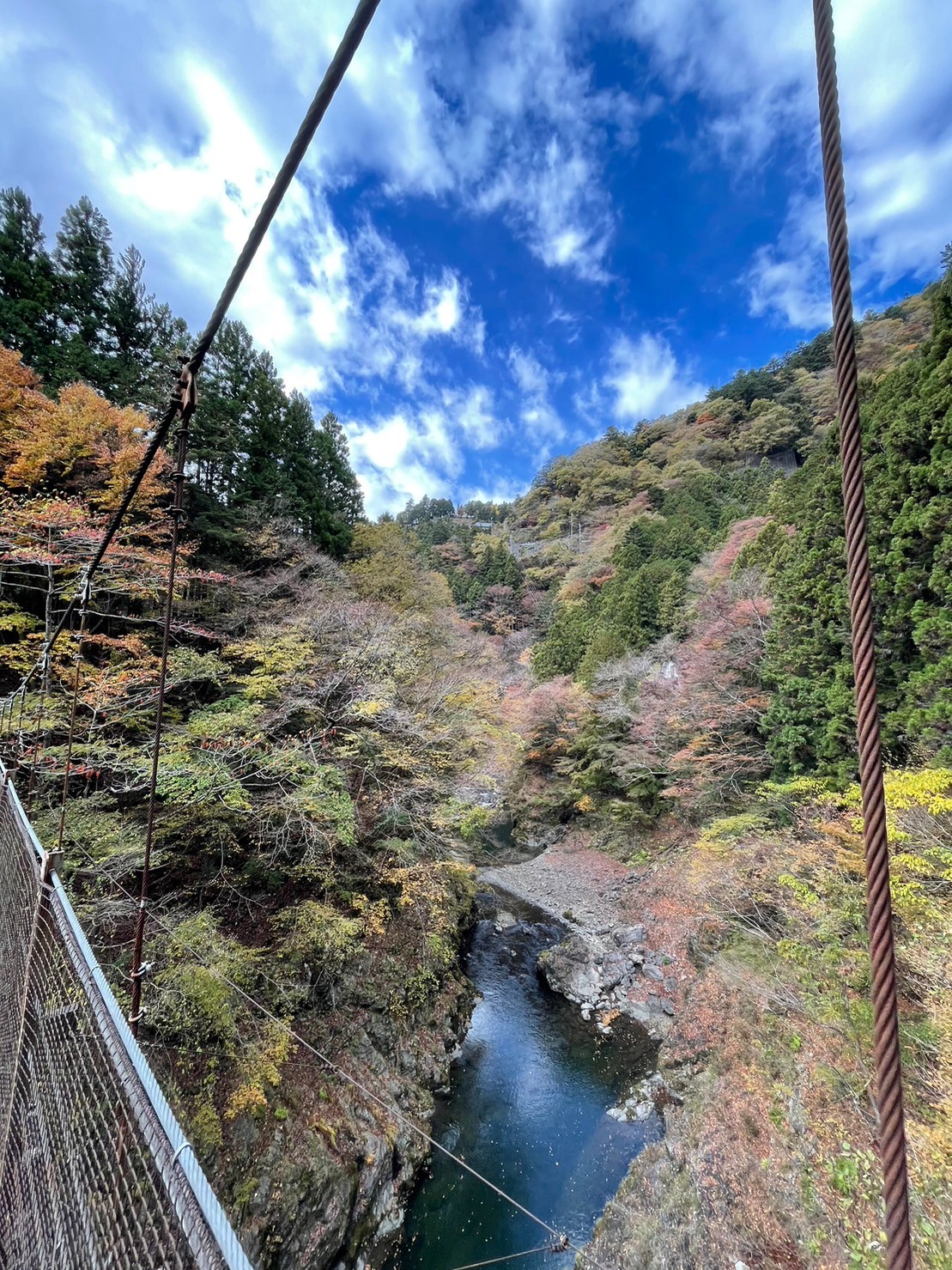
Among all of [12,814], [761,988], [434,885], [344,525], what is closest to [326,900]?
[434,885]

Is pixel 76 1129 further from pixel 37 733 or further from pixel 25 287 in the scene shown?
pixel 25 287

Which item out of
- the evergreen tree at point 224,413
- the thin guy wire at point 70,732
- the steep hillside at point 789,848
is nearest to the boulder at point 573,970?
the steep hillside at point 789,848

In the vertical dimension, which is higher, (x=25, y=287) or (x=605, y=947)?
(x=25, y=287)

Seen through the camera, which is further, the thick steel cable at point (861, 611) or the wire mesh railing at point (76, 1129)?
the wire mesh railing at point (76, 1129)

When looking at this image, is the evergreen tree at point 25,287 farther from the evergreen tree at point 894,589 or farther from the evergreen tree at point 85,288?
the evergreen tree at point 894,589

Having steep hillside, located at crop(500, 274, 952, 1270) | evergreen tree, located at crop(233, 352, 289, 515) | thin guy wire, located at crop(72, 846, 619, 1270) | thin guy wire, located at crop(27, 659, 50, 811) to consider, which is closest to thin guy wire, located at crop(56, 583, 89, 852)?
thin guy wire, located at crop(27, 659, 50, 811)

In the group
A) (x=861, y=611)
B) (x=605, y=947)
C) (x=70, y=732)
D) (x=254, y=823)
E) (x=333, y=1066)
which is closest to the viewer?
(x=861, y=611)

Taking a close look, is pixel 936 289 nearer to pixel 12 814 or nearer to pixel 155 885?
pixel 12 814

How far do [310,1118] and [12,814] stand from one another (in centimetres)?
534

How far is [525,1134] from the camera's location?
711cm

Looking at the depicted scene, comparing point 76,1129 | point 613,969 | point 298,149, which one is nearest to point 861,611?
point 298,149

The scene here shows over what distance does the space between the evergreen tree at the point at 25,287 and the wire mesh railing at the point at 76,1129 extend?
474 inches

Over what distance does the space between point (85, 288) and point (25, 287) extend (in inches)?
57.6

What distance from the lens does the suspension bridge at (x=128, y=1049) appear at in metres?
0.80
